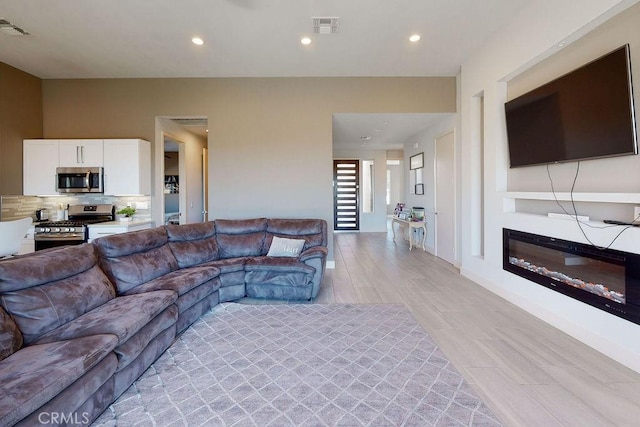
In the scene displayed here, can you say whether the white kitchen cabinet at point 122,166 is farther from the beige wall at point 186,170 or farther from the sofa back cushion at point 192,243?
the sofa back cushion at point 192,243

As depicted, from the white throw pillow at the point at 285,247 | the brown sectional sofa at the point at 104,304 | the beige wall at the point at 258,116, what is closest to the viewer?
the brown sectional sofa at the point at 104,304

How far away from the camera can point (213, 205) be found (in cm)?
503

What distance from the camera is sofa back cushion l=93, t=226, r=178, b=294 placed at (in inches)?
104

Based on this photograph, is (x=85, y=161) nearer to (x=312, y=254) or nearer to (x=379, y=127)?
(x=312, y=254)

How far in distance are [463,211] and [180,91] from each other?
200 inches

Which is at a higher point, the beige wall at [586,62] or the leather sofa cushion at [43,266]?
the beige wall at [586,62]

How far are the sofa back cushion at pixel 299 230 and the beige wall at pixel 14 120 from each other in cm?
394

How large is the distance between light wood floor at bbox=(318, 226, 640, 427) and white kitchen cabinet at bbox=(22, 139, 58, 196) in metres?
4.60

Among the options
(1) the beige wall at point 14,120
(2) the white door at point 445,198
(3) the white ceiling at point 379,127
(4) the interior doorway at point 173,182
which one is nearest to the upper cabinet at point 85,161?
(1) the beige wall at point 14,120

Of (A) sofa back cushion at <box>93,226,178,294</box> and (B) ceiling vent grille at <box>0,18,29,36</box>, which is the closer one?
(A) sofa back cushion at <box>93,226,178,294</box>

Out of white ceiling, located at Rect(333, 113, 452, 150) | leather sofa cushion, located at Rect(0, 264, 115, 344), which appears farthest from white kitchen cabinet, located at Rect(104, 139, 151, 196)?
white ceiling, located at Rect(333, 113, 452, 150)

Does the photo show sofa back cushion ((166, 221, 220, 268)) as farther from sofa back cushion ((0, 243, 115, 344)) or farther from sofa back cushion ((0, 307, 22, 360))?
sofa back cushion ((0, 307, 22, 360))

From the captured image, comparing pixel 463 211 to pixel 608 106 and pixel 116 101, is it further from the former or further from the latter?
pixel 116 101

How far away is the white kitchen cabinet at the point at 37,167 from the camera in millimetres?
4512
